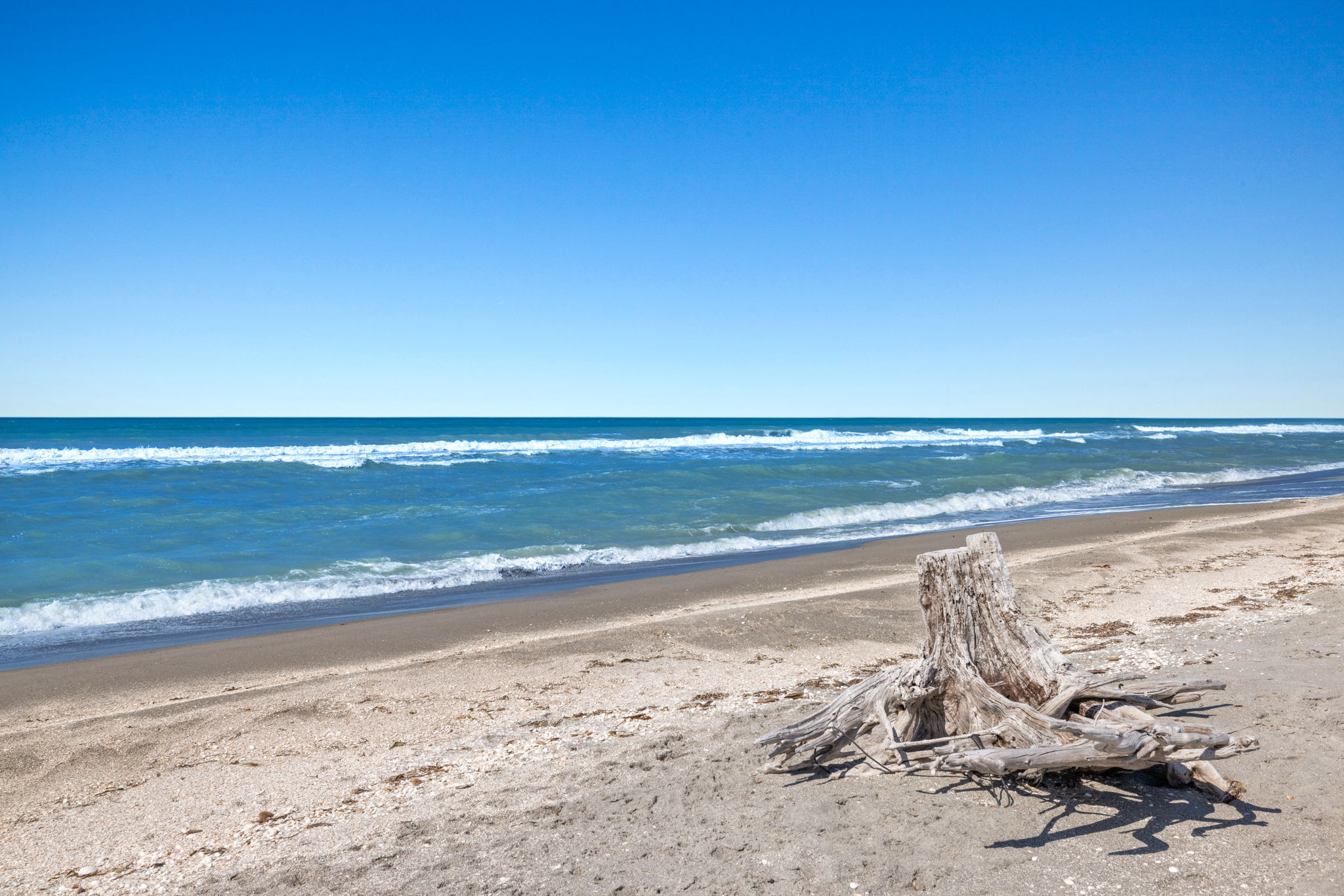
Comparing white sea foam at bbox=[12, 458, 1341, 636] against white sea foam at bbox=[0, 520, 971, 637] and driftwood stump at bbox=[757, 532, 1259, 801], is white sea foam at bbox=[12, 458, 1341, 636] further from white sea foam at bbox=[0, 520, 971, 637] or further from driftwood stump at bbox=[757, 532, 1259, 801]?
driftwood stump at bbox=[757, 532, 1259, 801]

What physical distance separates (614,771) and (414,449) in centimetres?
4461

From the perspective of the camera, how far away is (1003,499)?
825 inches

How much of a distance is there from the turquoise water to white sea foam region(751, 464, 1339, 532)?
92mm

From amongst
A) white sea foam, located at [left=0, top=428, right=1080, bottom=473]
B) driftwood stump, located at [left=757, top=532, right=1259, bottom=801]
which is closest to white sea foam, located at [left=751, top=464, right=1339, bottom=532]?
driftwood stump, located at [left=757, top=532, right=1259, bottom=801]

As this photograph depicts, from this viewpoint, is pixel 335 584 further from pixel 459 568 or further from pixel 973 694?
pixel 973 694

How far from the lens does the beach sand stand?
11.1ft

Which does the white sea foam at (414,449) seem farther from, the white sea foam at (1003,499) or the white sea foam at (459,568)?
the white sea foam at (1003,499)

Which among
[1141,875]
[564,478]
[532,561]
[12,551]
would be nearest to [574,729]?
[1141,875]

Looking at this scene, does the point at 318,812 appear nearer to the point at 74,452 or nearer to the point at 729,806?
the point at 729,806

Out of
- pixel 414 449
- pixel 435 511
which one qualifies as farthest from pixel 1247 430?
pixel 435 511

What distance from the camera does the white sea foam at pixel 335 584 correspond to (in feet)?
31.8

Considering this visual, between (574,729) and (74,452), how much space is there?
1848 inches

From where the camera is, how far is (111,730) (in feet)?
18.3

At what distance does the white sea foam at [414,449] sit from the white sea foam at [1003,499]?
69.4 feet
